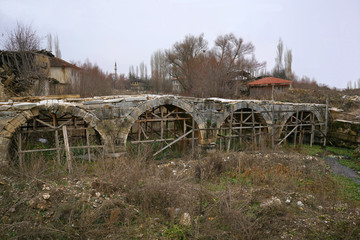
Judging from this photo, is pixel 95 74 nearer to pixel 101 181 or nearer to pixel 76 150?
pixel 76 150

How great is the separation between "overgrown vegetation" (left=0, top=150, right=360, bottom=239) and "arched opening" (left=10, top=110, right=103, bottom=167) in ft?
2.38

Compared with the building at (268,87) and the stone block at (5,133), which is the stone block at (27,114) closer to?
the stone block at (5,133)

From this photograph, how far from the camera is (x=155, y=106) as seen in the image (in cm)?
996

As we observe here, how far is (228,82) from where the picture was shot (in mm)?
24422

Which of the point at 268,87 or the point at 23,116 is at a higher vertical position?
the point at 268,87

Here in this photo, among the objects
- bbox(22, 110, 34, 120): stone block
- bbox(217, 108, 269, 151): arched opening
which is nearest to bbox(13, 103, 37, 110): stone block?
bbox(22, 110, 34, 120): stone block

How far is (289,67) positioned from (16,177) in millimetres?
39155

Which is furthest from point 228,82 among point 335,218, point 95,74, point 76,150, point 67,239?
point 67,239

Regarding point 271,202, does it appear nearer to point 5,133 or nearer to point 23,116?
point 23,116

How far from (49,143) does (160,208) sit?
7.21 meters

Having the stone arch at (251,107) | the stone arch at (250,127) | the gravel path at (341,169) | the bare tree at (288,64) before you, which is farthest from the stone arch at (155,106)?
the bare tree at (288,64)

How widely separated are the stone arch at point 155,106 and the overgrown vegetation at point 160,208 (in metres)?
2.20

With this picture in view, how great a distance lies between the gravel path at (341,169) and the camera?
30.8 ft

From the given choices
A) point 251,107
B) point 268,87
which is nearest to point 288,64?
point 268,87
